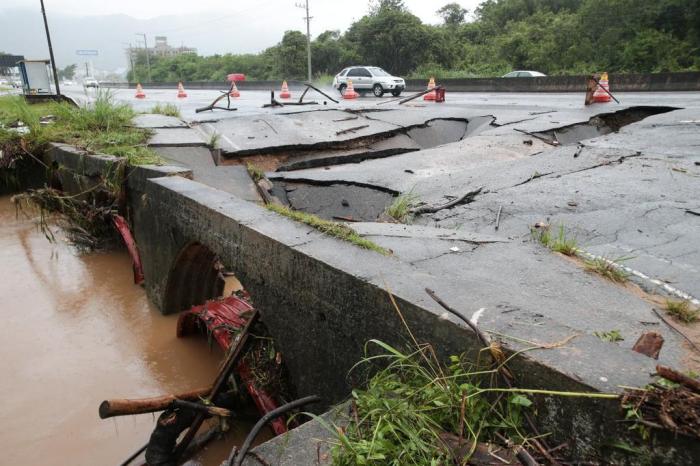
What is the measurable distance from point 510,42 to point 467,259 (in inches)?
1259

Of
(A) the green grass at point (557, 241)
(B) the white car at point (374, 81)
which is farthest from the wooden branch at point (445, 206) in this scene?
(B) the white car at point (374, 81)

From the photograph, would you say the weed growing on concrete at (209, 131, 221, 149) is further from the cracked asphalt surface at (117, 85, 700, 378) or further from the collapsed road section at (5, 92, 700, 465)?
the cracked asphalt surface at (117, 85, 700, 378)

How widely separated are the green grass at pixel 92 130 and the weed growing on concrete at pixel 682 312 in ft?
16.6

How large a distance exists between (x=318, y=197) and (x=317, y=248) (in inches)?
108

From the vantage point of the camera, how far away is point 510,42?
30.8 m

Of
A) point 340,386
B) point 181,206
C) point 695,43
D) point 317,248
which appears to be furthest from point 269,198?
point 695,43

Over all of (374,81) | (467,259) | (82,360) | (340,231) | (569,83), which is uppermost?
(374,81)

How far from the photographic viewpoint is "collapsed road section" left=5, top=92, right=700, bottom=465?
159 centimetres

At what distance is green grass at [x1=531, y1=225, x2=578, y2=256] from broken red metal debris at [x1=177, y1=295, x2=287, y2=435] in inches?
82.7

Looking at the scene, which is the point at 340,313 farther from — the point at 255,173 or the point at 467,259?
the point at 255,173

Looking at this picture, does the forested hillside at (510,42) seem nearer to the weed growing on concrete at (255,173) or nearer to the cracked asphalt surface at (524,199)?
the cracked asphalt surface at (524,199)

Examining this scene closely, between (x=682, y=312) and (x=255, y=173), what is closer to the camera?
(x=682, y=312)

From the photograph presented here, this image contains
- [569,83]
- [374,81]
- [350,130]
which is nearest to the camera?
[350,130]

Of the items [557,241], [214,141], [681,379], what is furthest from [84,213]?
[681,379]
